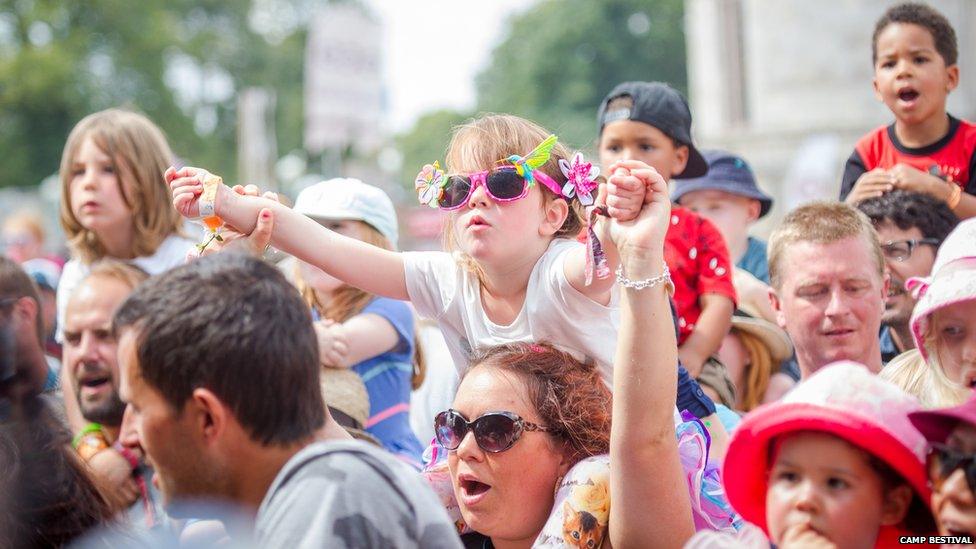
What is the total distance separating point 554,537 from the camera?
293 cm

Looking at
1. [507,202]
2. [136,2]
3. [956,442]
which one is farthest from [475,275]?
[136,2]

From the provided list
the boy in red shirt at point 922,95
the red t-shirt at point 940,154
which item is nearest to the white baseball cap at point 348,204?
the boy in red shirt at point 922,95

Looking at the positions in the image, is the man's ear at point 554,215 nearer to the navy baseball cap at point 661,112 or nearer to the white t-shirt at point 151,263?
the navy baseball cap at point 661,112

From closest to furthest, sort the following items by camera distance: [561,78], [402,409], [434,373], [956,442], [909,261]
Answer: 1. [956,442]
2. [909,261]
3. [402,409]
4. [434,373]
5. [561,78]

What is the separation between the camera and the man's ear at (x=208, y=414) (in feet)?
7.57

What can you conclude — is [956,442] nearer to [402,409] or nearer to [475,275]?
[475,275]

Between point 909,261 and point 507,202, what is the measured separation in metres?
1.79

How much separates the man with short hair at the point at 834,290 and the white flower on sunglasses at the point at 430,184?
1275mm

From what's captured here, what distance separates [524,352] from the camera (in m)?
3.33

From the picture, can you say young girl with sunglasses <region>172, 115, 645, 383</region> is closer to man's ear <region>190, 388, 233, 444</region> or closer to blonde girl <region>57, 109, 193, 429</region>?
man's ear <region>190, 388, 233, 444</region>

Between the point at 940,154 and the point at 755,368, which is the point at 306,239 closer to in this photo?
the point at 755,368

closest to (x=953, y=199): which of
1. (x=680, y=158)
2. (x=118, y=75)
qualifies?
(x=680, y=158)

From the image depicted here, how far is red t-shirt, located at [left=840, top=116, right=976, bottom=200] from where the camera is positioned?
16.2 ft

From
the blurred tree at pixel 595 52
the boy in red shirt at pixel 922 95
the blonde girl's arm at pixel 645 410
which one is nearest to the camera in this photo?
the blonde girl's arm at pixel 645 410
